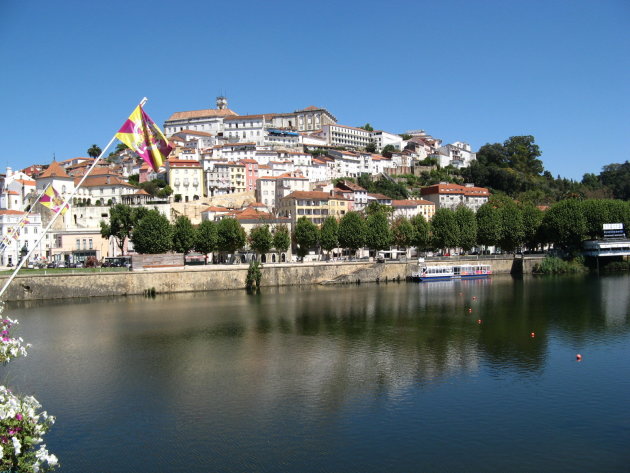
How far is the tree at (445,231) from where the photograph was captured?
211 ft

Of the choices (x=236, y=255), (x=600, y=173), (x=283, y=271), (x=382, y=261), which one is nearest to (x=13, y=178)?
(x=236, y=255)

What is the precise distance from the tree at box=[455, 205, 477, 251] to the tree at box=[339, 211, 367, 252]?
12.0m

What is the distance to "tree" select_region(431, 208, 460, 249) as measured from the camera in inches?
2537

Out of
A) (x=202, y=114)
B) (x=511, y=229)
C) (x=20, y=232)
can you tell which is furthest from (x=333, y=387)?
(x=202, y=114)

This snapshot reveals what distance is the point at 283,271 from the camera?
53.5m

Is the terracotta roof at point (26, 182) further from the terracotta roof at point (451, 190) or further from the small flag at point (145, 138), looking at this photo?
the small flag at point (145, 138)

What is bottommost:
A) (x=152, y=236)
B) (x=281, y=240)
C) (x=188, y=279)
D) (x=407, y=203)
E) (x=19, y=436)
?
(x=19, y=436)

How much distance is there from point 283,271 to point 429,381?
108 ft

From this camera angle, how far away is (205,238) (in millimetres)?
55531

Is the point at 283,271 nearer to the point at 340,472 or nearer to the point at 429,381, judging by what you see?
the point at 429,381

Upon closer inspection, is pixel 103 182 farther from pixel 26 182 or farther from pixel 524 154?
pixel 524 154

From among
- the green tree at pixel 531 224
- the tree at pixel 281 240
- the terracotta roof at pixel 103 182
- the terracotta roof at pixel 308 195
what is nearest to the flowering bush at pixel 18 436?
the tree at pixel 281 240

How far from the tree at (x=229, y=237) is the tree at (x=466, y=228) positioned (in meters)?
26.0

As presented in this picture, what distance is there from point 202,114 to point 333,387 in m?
105
